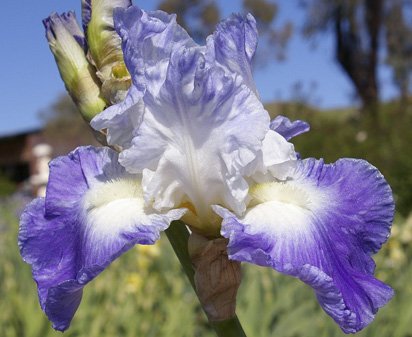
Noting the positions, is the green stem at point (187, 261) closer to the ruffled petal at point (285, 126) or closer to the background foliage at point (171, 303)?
the ruffled petal at point (285, 126)

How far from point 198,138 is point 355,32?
16.4 meters

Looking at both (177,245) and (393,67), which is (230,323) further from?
(393,67)

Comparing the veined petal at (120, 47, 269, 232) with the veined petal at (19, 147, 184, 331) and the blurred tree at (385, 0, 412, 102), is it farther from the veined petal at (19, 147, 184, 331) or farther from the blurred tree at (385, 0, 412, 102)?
the blurred tree at (385, 0, 412, 102)

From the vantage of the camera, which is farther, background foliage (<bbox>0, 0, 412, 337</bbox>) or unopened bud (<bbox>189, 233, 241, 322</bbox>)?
background foliage (<bbox>0, 0, 412, 337</bbox>)

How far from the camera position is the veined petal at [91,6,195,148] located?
68 cm

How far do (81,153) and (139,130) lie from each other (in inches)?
3.3

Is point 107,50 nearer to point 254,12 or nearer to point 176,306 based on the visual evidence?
point 176,306

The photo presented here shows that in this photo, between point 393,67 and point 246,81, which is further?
point 393,67

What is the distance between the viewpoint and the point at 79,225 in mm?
698

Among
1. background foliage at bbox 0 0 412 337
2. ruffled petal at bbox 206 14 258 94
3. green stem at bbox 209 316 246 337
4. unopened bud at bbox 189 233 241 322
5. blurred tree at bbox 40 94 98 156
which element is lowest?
blurred tree at bbox 40 94 98 156

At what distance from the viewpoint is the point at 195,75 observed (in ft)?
2.26

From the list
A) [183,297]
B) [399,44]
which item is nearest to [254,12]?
[399,44]

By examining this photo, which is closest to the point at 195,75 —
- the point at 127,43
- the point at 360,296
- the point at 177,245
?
the point at 127,43

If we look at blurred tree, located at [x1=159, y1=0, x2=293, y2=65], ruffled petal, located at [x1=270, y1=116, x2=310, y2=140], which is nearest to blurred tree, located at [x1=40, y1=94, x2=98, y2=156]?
blurred tree, located at [x1=159, y1=0, x2=293, y2=65]
